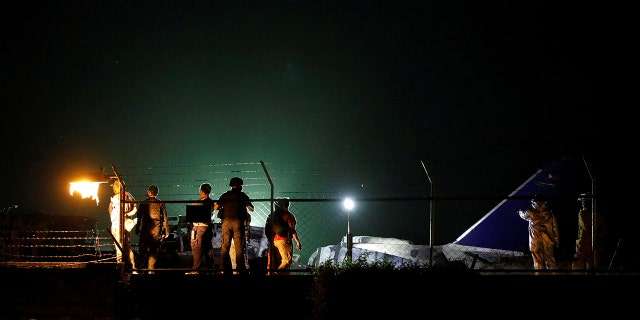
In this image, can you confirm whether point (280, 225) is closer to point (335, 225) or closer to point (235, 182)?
point (235, 182)

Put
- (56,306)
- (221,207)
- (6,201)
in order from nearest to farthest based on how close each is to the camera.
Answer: (56,306), (221,207), (6,201)

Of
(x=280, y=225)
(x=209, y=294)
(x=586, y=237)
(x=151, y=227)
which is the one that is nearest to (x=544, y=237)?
(x=586, y=237)

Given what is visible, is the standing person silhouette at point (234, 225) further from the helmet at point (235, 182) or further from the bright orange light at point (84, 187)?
the bright orange light at point (84, 187)

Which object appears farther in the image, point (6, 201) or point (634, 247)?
point (6, 201)

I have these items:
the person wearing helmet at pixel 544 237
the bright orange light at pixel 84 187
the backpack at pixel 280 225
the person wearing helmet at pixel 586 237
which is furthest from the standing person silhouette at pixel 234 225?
the person wearing helmet at pixel 586 237

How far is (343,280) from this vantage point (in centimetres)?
589

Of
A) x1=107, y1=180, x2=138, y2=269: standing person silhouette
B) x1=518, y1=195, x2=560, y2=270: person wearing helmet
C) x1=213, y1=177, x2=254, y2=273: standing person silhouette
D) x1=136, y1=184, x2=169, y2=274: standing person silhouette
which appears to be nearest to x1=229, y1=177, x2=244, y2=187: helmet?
x1=213, y1=177, x2=254, y2=273: standing person silhouette

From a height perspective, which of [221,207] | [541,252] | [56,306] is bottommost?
[56,306]

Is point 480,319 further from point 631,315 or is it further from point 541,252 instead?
point 541,252

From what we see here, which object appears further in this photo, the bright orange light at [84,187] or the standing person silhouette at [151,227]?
the standing person silhouette at [151,227]

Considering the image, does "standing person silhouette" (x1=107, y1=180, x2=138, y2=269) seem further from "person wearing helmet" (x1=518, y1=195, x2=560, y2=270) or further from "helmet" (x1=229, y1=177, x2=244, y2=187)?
"person wearing helmet" (x1=518, y1=195, x2=560, y2=270)

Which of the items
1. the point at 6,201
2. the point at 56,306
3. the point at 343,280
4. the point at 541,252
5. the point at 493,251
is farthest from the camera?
the point at 6,201

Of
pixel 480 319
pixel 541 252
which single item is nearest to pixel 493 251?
pixel 541 252

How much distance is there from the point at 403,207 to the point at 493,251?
4.67 metres
